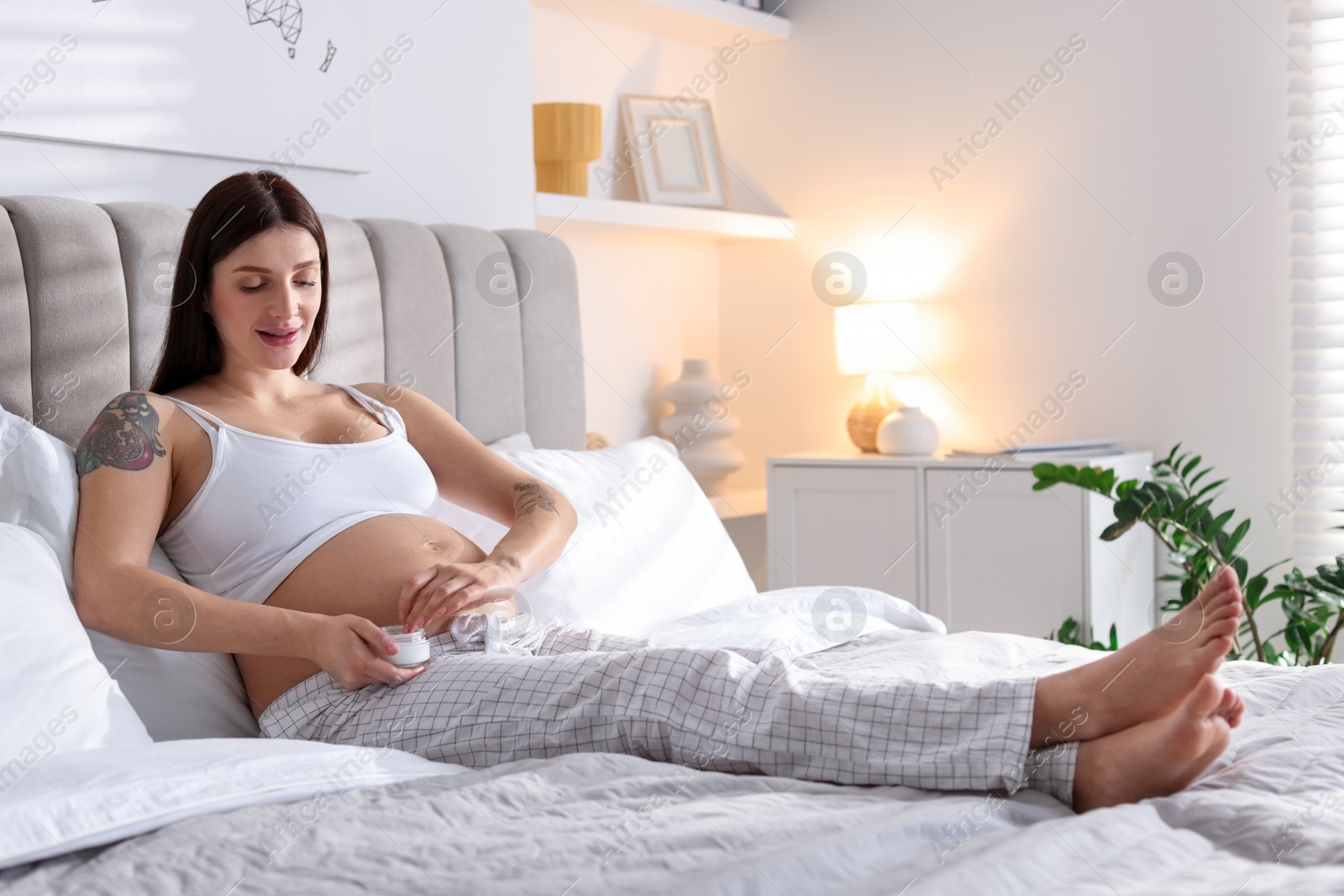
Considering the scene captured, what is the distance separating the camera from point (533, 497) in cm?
168

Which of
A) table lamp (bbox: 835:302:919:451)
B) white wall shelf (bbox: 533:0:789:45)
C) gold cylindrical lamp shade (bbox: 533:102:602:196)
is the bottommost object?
table lamp (bbox: 835:302:919:451)

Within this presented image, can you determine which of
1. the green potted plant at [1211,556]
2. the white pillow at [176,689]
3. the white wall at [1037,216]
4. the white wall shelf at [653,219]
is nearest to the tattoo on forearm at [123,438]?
the white pillow at [176,689]

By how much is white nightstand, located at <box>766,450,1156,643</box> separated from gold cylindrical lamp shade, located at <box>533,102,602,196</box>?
83cm

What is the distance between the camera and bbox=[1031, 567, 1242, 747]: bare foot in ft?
3.27

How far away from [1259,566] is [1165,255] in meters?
0.74

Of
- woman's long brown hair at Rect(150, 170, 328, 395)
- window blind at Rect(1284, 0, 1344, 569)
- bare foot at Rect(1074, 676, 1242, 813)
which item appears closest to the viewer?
bare foot at Rect(1074, 676, 1242, 813)

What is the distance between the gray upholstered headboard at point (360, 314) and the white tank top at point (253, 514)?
0.19 metres

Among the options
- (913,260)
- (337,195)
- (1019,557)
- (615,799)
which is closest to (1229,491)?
(1019,557)

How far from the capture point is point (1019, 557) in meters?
2.70

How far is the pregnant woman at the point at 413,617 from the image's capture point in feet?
3.28

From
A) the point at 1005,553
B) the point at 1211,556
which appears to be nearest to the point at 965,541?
the point at 1005,553

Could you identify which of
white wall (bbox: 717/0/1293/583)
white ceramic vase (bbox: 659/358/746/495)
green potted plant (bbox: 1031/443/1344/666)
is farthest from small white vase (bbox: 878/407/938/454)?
green potted plant (bbox: 1031/443/1344/666)

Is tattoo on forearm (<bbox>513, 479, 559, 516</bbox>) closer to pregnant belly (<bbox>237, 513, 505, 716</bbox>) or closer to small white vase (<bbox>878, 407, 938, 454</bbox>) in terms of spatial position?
pregnant belly (<bbox>237, 513, 505, 716</bbox>)

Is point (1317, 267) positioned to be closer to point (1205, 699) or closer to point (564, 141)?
point (564, 141)
